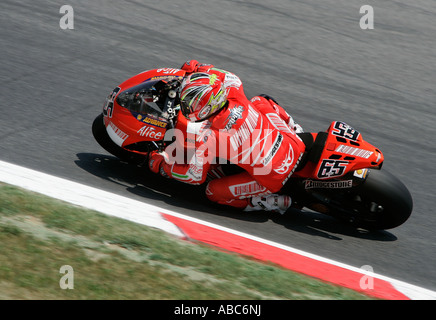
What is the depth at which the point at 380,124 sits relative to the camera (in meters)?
8.47

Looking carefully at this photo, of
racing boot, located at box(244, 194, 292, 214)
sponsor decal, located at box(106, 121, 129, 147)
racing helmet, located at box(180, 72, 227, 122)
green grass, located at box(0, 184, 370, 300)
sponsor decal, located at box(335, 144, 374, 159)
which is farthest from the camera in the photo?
sponsor decal, located at box(106, 121, 129, 147)

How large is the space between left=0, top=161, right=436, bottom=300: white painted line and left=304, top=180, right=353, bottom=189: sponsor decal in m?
0.72

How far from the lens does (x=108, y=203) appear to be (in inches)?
230

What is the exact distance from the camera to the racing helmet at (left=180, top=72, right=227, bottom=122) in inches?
226

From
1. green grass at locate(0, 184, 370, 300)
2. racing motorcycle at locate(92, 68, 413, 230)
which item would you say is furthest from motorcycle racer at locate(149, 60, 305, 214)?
green grass at locate(0, 184, 370, 300)

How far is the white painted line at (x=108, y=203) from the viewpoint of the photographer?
18.3 feet

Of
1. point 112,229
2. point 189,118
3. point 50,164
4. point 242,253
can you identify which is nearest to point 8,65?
point 50,164

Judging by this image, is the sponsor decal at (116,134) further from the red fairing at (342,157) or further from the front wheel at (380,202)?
the front wheel at (380,202)

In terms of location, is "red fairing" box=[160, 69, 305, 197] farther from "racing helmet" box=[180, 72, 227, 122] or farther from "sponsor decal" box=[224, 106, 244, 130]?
"racing helmet" box=[180, 72, 227, 122]

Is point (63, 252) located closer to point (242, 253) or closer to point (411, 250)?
point (242, 253)

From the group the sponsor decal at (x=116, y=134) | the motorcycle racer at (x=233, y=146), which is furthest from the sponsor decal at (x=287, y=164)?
the sponsor decal at (x=116, y=134)

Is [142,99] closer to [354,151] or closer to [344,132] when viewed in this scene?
[344,132]

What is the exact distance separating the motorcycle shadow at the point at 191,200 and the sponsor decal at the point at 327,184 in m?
0.48

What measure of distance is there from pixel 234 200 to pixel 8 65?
4265 mm
